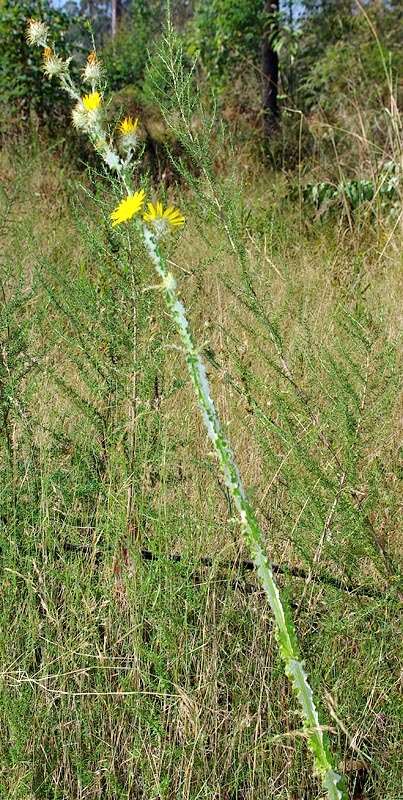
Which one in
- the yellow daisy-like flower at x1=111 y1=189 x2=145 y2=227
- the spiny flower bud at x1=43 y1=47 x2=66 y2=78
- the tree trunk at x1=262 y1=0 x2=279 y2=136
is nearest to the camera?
the yellow daisy-like flower at x1=111 y1=189 x2=145 y2=227

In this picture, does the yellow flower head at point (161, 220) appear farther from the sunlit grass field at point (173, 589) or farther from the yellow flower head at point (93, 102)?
the sunlit grass field at point (173, 589)

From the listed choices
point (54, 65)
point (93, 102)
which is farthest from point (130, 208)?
point (54, 65)

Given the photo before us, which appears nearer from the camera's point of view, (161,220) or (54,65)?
(161,220)

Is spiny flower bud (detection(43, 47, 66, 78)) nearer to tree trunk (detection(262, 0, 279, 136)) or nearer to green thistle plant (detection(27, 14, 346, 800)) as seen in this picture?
green thistle plant (detection(27, 14, 346, 800))

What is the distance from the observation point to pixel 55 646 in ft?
5.57

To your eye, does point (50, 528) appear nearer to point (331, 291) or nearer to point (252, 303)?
point (252, 303)

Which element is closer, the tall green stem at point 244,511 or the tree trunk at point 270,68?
the tall green stem at point 244,511

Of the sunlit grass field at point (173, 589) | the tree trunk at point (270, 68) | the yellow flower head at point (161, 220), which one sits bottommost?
the tree trunk at point (270, 68)

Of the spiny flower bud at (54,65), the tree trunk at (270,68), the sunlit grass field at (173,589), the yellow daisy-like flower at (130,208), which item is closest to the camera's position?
the yellow daisy-like flower at (130,208)

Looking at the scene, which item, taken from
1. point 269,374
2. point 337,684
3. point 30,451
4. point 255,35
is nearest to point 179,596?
point 337,684

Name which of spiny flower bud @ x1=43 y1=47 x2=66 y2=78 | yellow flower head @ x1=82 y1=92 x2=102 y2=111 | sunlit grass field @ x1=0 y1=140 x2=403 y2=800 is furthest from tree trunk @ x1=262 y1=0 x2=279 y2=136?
yellow flower head @ x1=82 y1=92 x2=102 y2=111

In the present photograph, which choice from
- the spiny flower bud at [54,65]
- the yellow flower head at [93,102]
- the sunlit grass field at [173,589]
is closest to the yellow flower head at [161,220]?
the yellow flower head at [93,102]

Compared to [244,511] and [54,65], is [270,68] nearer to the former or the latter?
[54,65]

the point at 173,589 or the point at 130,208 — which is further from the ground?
the point at 130,208
